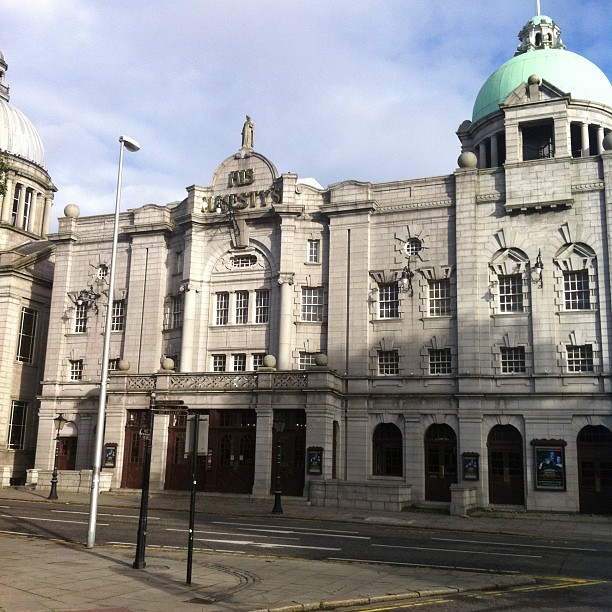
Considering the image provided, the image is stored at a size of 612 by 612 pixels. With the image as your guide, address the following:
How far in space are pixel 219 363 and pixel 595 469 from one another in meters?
21.4

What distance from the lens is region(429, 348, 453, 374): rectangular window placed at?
37.7 metres

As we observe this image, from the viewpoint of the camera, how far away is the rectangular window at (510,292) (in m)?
37.1

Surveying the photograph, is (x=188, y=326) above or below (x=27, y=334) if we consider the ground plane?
below

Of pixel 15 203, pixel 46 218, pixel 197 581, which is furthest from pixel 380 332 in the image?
pixel 46 218

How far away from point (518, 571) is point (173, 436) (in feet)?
84.3

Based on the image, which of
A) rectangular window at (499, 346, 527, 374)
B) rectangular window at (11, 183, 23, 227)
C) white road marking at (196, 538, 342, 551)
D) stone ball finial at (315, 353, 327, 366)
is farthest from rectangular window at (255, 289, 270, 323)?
rectangular window at (11, 183, 23, 227)

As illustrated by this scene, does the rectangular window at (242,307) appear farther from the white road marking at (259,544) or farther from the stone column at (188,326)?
the white road marking at (259,544)

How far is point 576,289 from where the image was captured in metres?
36.1

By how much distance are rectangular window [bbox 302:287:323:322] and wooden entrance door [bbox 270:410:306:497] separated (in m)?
6.61

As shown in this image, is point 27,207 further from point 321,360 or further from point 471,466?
point 471,466

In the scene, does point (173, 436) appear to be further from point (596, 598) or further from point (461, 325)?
point (596, 598)

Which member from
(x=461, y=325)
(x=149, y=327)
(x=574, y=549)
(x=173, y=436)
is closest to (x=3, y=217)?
(x=149, y=327)

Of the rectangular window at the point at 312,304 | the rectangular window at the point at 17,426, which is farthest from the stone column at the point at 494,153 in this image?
the rectangular window at the point at 17,426

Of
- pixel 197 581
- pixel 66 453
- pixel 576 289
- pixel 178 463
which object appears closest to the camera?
pixel 197 581
